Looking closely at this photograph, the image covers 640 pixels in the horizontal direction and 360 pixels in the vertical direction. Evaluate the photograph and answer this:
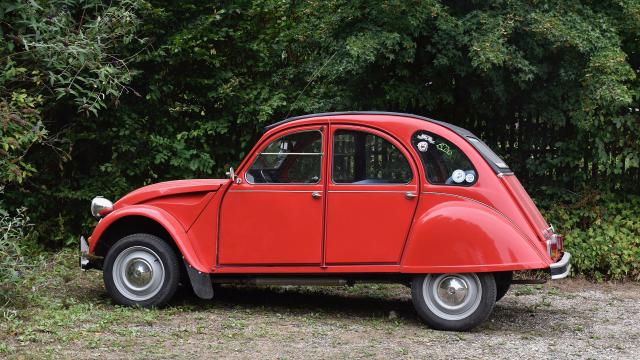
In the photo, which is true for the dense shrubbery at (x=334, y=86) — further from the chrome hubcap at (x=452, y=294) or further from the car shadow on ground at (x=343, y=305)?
the chrome hubcap at (x=452, y=294)

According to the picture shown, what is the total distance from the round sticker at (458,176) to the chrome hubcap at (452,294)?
0.80 metres

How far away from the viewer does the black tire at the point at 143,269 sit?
293 inches

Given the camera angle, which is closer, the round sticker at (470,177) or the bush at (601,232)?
the round sticker at (470,177)

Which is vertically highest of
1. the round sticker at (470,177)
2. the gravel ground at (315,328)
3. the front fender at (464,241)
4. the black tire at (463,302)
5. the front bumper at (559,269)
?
the round sticker at (470,177)

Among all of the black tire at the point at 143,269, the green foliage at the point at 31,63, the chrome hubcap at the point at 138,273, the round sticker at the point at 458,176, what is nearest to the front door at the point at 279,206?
the black tire at the point at 143,269

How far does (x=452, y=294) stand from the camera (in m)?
6.92

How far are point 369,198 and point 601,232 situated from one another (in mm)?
4151

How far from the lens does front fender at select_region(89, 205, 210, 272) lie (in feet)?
24.0

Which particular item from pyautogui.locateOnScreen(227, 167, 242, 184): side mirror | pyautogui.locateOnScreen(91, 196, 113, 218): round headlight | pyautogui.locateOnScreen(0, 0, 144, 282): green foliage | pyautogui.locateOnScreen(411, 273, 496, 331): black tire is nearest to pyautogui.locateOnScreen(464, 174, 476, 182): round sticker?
pyautogui.locateOnScreen(411, 273, 496, 331): black tire

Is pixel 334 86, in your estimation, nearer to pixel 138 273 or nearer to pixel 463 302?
pixel 138 273

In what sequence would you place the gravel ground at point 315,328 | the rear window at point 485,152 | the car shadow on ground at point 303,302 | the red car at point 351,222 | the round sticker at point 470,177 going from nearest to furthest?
1. the gravel ground at point 315,328
2. the red car at point 351,222
3. the round sticker at point 470,177
4. the rear window at point 485,152
5. the car shadow on ground at point 303,302

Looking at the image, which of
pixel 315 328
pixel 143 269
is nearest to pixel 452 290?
pixel 315 328

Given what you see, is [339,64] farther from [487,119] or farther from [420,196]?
[420,196]

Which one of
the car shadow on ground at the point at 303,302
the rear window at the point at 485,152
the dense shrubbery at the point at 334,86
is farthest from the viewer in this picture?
the dense shrubbery at the point at 334,86
